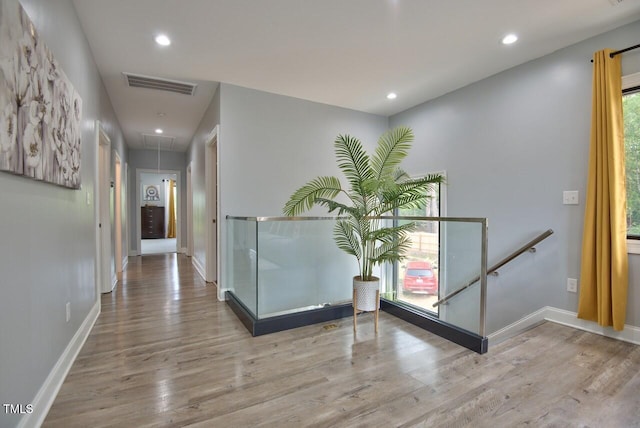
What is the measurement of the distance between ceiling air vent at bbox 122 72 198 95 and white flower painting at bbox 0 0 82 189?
→ 5.58 feet

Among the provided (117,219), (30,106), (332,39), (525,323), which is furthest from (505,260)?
(117,219)

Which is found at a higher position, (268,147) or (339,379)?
(268,147)

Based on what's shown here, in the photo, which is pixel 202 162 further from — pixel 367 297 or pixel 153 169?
pixel 367 297

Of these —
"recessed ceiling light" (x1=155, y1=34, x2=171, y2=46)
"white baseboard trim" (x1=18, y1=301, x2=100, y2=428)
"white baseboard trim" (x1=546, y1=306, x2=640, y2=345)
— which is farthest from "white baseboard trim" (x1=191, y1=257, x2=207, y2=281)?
"white baseboard trim" (x1=546, y1=306, x2=640, y2=345)

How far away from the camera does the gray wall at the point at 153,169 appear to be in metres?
7.30

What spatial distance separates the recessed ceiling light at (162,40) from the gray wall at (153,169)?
532 cm

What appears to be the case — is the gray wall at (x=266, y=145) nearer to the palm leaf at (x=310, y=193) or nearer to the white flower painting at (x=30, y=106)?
the palm leaf at (x=310, y=193)

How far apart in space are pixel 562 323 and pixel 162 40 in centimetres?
455

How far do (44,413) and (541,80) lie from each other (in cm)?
463

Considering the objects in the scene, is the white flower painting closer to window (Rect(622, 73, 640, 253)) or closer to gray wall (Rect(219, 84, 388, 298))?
gray wall (Rect(219, 84, 388, 298))

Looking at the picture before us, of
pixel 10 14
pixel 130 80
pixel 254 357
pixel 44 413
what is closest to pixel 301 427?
pixel 254 357

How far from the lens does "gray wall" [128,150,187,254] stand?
730 cm

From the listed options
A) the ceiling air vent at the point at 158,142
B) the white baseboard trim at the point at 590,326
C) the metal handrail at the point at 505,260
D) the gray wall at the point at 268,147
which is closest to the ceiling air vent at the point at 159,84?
the gray wall at the point at 268,147

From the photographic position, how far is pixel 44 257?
1648 mm
